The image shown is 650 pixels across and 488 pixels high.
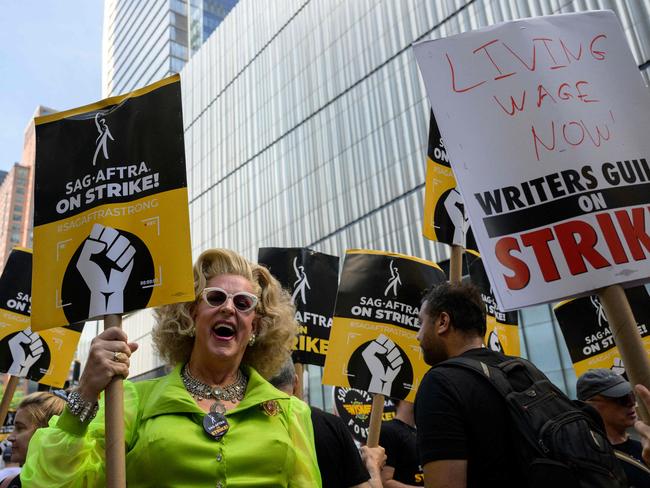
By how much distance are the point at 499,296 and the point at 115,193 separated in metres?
1.61

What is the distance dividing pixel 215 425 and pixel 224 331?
491mm

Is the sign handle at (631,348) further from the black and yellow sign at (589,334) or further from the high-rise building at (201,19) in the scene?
the high-rise building at (201,19)

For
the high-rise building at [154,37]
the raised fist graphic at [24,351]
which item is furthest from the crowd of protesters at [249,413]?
the high-rise building at [154,37]

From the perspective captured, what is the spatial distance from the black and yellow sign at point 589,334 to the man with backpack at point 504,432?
9.75 feet

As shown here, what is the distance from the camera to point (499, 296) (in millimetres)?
2471

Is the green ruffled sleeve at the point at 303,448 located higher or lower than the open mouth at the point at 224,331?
lower

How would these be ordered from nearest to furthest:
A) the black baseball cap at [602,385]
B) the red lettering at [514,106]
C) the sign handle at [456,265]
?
the red lettering at [514,106] < the sign handle at [456,265] < the black baseball cap at [602,385]

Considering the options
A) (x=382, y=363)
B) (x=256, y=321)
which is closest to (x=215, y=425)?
(x=256, y=321)

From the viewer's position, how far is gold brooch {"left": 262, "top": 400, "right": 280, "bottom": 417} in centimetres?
247

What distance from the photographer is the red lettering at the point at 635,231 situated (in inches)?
94.5

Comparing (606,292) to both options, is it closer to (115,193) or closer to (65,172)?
(115,193)

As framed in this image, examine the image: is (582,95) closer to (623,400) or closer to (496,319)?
(623,400)

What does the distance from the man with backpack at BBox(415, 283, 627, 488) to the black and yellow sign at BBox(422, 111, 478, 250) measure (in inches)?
79.6

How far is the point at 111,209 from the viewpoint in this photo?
2.55m
